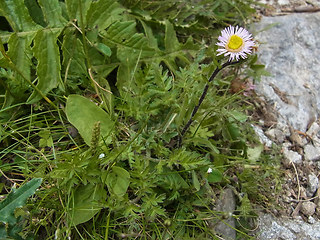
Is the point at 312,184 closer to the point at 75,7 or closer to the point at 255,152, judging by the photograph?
the point at 255,152

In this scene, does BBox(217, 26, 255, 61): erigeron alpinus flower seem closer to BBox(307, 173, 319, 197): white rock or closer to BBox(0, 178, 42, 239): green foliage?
BBox(0, 178, 42, 239): green foliage

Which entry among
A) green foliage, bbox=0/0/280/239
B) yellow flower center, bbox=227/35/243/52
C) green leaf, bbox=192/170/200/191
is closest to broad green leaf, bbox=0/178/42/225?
green foliage, bbox=0/0/280/239

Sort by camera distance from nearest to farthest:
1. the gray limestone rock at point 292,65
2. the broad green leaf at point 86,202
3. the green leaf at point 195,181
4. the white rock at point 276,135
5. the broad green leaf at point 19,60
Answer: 1. the broad green leaf at point 86,202
2. the green leaf at point 195,181
3. the broad green leaf at point 19,60
4. the white rock at point 276,135
5. the gray limestone rock at point 292,65

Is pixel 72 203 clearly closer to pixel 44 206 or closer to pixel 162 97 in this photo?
pixel 44 206

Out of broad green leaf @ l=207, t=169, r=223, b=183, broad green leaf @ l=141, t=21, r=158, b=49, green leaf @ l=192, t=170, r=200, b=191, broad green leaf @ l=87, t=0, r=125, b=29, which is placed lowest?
broad green leaf @ l=207, t=169, r=223, b=183

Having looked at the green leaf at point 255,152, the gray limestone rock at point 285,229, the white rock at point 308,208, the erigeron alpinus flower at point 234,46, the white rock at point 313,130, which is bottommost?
the white rock at point 308,208

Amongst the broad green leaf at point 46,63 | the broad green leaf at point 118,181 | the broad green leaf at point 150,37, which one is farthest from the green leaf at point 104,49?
the broad green leaf at point 118,181

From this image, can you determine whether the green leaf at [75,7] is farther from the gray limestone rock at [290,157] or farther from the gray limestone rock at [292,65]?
the gray limestone rock at [290,157]
